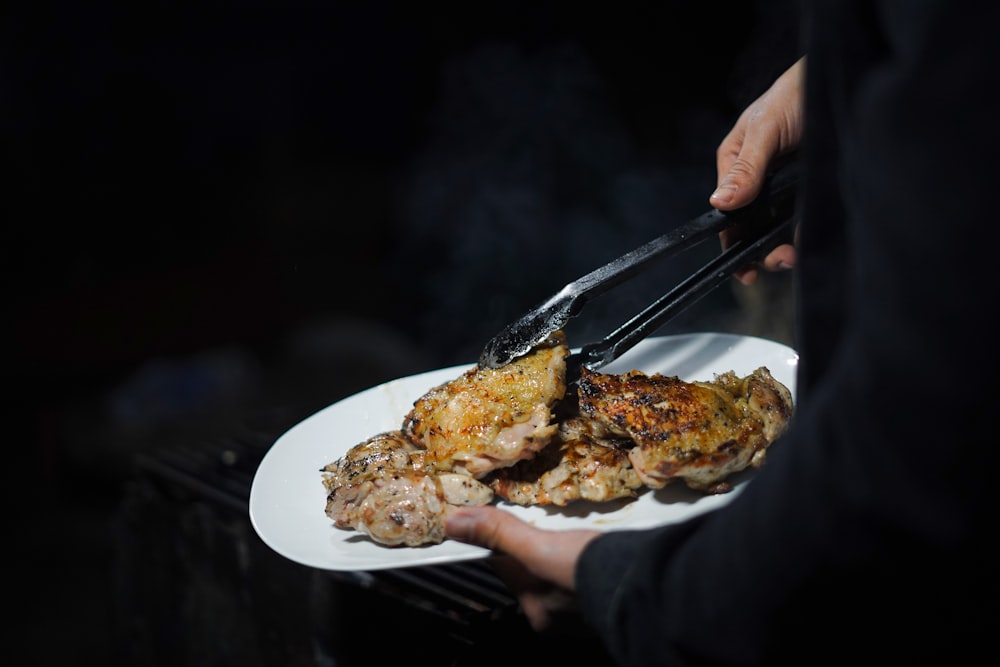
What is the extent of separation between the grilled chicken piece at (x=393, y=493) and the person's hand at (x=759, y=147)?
3.85 feet

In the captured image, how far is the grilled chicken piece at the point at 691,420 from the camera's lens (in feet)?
6.18

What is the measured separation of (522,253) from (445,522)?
373 cm

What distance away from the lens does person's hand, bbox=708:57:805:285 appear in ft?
7.54

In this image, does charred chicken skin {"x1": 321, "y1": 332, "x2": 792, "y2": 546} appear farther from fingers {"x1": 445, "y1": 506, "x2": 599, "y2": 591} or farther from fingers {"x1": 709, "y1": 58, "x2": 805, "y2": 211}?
fingers {"x1": 709, "y1": 58, "x2": 805, "y2": 211}

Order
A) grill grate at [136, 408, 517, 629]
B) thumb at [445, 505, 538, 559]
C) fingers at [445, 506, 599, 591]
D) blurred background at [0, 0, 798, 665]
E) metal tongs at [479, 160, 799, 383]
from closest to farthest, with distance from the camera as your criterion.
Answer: fingers at [445, 506, 599, 591] → thumb at [445, 505, 538, 559] → metal tongs at [479, 160, 799, 383] → grill grate at [136, 408, 517, 629] → blurred background at [0, 0, 798, 665]

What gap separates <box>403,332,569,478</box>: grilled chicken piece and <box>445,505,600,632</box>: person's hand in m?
0.27

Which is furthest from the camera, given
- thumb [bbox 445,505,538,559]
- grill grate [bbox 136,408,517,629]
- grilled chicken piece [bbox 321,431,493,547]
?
grill grate [bbox 136,408,517,629]

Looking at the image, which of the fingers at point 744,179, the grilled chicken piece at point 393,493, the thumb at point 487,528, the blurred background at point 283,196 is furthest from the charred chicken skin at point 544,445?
the blurred background at point 283,196

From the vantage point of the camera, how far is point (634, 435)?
1964 mm

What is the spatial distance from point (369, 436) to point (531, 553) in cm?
95

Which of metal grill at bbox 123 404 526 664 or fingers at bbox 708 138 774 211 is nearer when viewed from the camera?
fingers at bbox 708 138 774 211

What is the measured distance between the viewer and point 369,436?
2.42 meters

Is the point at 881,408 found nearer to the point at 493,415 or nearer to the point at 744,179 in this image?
the point at 493,415

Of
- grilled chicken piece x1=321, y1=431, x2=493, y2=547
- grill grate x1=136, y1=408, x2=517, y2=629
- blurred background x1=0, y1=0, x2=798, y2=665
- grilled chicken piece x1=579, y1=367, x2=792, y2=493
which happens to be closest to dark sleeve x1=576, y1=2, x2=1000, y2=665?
grilled chicken piece x1=579, y1=367, x2=792, y2=493
